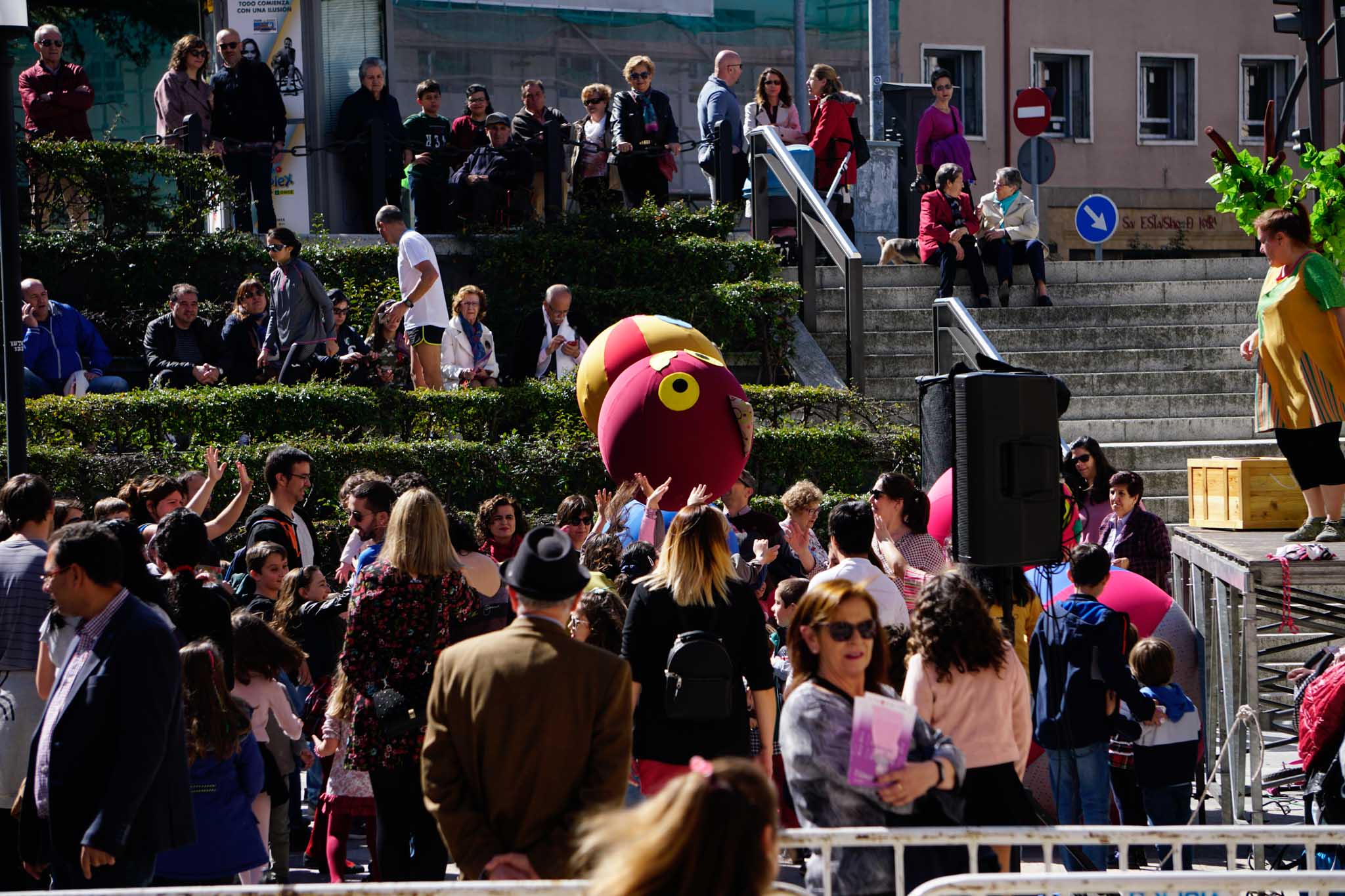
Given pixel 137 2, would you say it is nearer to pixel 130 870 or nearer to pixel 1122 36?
pixel 1122 36

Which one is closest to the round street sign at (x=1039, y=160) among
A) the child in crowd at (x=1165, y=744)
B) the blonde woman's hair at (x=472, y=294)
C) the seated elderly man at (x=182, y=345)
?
the blonde woman's hair at (x=472, y=294)

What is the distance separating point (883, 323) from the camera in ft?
55.0

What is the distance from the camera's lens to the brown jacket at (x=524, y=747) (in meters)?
4.80

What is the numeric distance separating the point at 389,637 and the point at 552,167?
11.7m

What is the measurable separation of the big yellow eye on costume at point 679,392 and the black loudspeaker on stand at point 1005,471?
1966 mm

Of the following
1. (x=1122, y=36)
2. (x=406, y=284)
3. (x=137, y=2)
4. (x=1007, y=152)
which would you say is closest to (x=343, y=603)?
(x=406, y=284)

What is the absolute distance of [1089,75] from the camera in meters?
34.0

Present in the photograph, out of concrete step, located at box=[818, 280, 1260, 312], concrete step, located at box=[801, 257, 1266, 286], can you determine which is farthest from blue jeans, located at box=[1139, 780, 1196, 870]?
concrete step, located at box=[801, 257, 1266, 286]

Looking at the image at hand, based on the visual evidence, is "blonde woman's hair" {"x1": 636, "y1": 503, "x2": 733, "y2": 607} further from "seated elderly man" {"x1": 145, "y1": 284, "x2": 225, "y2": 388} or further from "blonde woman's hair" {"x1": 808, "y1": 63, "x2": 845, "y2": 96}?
"blonde woman's hair" {"x1": 808, "y1": 63, "x2": 845, "y2": 96}

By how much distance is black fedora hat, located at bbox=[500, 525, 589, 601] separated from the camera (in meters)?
4.96

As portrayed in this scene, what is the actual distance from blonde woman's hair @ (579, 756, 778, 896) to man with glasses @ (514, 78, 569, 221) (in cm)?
1445

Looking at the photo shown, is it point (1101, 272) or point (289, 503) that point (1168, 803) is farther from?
point (1101, 272)

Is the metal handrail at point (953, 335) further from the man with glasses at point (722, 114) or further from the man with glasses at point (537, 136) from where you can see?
the man with glasses at point (537, 136)

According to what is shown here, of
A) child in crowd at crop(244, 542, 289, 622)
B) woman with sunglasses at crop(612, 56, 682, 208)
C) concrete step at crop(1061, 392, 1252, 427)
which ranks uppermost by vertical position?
woman with sunglasses at crop(612, 56, 682, 208)
